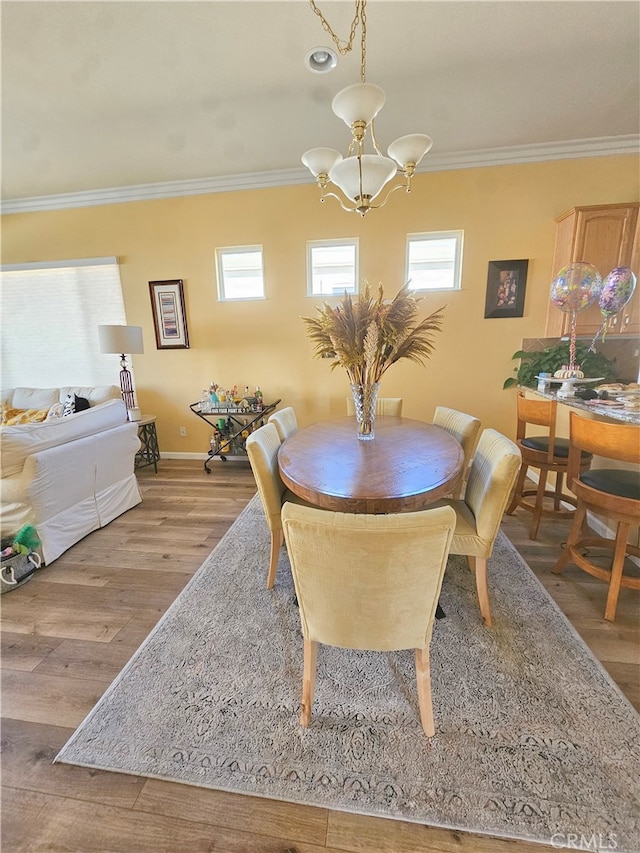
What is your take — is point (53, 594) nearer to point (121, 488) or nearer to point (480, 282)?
point (121, 488)

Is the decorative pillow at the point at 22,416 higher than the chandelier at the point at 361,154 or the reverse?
the reverse

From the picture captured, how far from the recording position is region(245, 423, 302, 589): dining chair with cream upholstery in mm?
1693

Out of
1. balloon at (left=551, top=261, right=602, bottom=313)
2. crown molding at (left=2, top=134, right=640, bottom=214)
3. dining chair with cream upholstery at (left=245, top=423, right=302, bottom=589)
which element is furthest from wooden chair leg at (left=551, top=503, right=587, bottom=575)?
crown molding at (left=2, top=134, right=640, bottom=214)

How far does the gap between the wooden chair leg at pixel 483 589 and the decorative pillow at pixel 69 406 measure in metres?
3.71

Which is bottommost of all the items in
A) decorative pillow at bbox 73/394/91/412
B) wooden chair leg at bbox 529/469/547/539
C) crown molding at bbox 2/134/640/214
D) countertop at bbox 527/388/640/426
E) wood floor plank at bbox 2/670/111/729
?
wood floor plank at bbox 2/670/111/729

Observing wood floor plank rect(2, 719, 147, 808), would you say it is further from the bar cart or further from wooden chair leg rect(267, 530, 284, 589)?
the bar cart

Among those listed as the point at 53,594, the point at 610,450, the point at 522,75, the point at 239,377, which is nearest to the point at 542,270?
the point at 522,75

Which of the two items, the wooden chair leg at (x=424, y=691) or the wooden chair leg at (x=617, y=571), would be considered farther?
the wooden chair leg at (x=617, y=571)

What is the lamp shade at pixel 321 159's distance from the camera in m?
1.82

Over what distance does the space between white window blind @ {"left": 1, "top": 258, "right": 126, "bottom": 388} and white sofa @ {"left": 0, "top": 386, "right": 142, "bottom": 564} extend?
1726mm

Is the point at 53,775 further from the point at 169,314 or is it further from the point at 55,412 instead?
the point at 169,314

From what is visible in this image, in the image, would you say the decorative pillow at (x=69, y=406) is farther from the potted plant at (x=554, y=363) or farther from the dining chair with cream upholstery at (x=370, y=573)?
the potted plant at (x=554, y=363)

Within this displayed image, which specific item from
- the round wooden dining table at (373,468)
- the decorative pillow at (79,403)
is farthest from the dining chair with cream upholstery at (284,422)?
the decorative pillow at (79,403)

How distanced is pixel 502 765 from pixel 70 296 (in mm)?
5370
